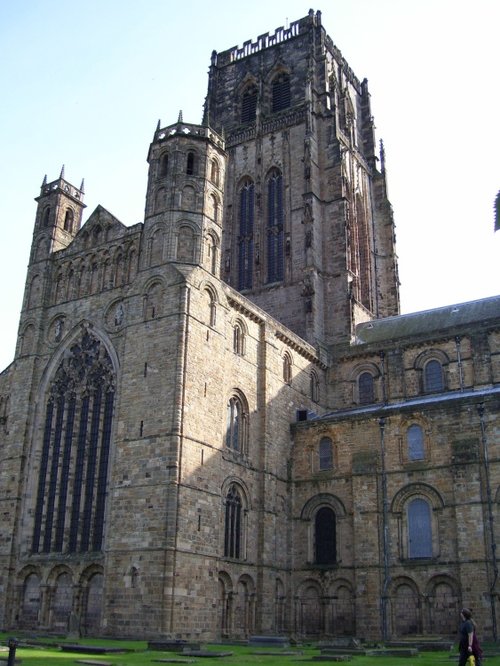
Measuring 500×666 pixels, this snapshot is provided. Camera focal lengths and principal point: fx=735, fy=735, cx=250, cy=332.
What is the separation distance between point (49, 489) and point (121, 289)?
1035cm

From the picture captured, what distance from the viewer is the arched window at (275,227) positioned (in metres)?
52.4

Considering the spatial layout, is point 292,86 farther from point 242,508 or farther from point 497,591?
point 497,591

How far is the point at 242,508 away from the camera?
35.6 meters

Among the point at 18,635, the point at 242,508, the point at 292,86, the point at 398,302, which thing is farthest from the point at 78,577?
the point at 292,86

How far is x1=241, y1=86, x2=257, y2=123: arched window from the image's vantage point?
59706 mm

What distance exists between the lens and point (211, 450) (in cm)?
3344

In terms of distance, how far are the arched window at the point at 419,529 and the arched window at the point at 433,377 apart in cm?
880

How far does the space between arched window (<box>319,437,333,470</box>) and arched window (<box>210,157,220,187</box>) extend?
49.2 feet

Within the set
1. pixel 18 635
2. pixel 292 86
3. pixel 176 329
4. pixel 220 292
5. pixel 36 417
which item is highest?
pixel 292 86

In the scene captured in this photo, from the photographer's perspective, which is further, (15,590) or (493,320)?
(493,320)

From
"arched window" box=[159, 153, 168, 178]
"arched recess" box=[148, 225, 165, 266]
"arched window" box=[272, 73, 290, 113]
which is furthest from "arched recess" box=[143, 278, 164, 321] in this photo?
"arched window" box=[272, 73, 290, 113]

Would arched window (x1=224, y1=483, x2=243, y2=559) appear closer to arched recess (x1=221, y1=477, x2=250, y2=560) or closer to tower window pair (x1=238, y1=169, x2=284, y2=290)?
arched recess (x1=221, y1=477, x2=250, y2=560)

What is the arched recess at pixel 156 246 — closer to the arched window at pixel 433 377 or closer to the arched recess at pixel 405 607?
the arched window at pixel 433 377

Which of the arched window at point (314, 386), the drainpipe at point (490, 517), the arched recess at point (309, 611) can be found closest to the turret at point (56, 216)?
the arched window at point (314, 386)
